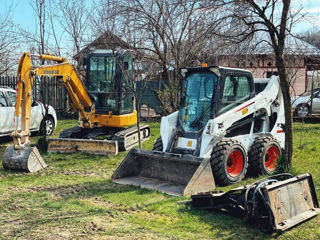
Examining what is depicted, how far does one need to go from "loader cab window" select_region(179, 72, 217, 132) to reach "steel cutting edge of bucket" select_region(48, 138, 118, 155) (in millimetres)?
2934

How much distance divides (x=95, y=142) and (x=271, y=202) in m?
6.49

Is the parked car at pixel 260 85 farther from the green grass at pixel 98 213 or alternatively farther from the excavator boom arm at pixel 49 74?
the excavator boom arm at pixel 49 74

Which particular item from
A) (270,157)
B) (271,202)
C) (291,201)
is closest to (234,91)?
(270,157)

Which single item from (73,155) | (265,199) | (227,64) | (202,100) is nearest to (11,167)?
(73,155)

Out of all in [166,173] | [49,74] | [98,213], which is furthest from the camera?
[49,74]

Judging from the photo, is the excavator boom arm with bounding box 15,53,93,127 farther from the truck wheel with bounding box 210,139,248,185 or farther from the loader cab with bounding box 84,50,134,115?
the truck wheel with bounding box 210,139,248,185

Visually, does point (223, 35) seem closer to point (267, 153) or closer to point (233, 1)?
point (233, 1)

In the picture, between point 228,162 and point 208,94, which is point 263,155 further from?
point 208,94

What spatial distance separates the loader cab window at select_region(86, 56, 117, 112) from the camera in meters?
12.3

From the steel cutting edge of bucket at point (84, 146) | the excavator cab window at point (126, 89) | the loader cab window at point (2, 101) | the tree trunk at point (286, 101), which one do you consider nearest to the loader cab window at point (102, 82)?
the excavator cab window at point (126, 89)

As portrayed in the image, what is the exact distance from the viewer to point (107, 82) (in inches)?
484

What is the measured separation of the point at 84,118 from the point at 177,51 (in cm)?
336

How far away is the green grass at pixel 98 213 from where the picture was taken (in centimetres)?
552

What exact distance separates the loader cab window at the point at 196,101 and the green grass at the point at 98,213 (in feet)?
4.88
